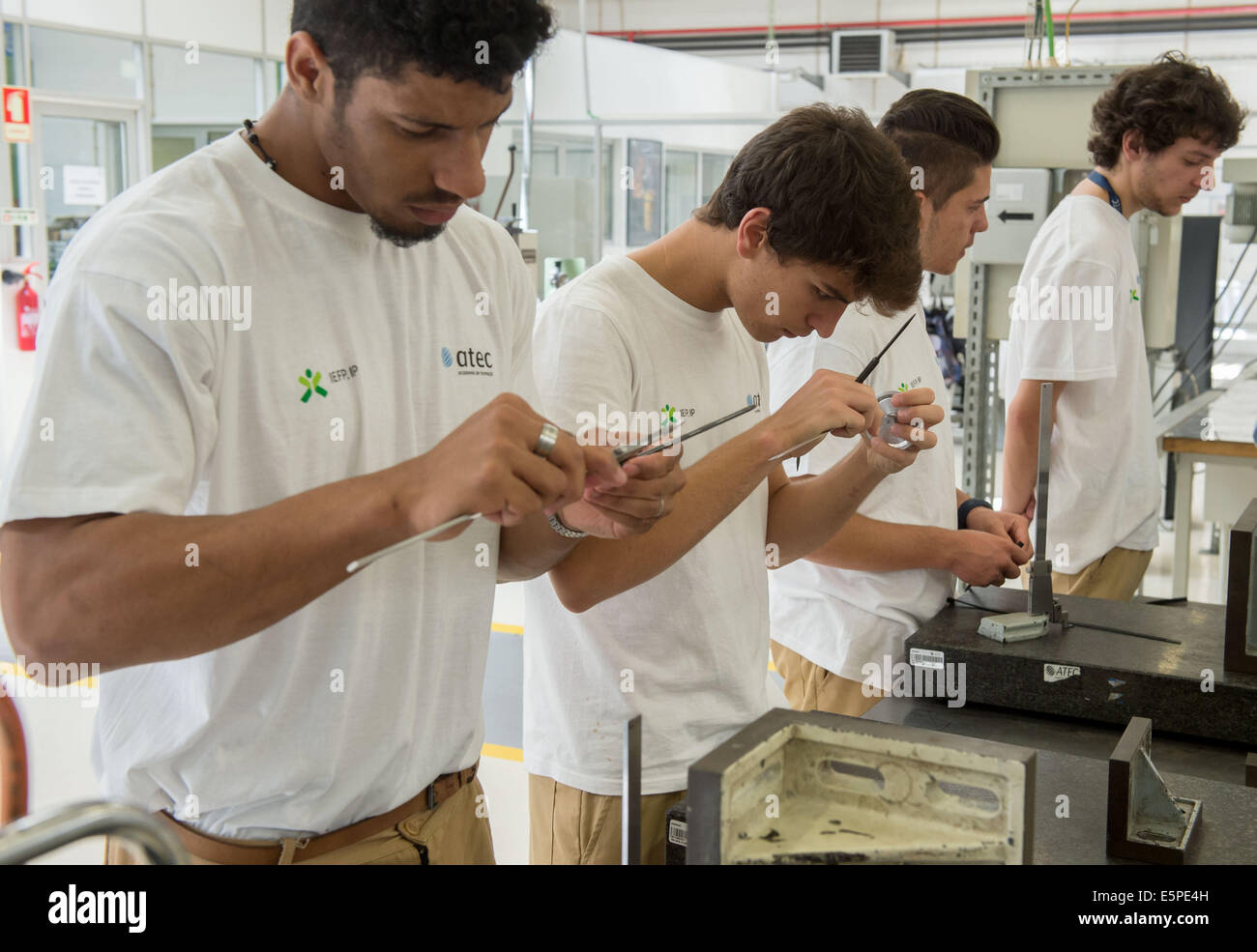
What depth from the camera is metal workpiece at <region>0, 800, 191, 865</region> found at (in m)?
0.65

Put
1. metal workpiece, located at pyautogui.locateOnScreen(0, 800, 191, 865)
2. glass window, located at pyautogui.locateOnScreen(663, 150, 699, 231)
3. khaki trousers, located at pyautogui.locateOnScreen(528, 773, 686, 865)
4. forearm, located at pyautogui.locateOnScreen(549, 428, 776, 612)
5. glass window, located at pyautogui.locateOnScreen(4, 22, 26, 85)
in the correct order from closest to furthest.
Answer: metal workpiece, located at pyautogui.locateOnScreen(0, 800, 191, 865), forearm, located at pyautogui.locateOnScreen(549, 428, 776, 612), khaki trousers, located at pyautogui.locateOnScreen(528, 773, 686, 865), glass window, located at pyautogui.locateOnScreen(4, 22, 26, 85), glass window, located at pyautogui.locateOnScreen(663, 150, 699, 231)

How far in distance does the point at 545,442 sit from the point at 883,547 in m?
0.95

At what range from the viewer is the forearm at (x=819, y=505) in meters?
1.53

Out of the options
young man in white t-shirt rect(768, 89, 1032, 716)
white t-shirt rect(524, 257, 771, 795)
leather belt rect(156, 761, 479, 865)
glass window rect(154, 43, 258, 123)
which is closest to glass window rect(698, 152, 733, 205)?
glass window rect(154, 43, 258, 123)

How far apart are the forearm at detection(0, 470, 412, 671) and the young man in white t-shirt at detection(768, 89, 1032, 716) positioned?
99 centimetres

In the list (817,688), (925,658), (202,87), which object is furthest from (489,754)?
(202,87)

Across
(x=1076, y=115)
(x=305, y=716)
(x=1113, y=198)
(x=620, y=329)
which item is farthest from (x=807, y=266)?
(x=1076, y=115)

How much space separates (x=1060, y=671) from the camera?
60.6 inches

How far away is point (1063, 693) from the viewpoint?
60.8 inches

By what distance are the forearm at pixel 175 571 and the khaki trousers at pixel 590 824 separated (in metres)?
0.62

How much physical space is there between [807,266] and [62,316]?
80cm

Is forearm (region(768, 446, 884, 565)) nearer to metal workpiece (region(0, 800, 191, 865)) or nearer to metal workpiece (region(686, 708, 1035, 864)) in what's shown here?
metal workpiece (region(686, 708, 1035, 864))

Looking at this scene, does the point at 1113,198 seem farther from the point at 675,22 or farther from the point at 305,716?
the point at 675,22

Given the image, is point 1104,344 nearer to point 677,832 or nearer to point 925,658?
point 925,658
